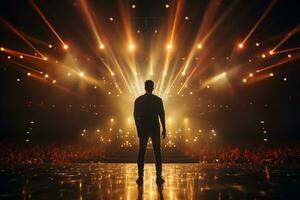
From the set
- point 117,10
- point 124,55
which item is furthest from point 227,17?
point 124,55

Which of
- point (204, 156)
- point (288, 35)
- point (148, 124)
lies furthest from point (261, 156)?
point (148, 124)

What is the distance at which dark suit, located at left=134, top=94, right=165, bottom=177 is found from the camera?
6629 mm

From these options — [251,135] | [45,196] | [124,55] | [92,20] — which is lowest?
[45,196]

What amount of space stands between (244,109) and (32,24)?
17081 mm

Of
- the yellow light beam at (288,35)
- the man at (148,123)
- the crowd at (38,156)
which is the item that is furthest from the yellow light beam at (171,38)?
the man at (148,123)

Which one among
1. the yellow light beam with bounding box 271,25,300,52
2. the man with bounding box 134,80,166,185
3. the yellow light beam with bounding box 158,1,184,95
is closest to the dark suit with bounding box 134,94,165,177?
the man with bounding box 134,80,166,185

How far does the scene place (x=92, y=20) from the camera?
20.3m

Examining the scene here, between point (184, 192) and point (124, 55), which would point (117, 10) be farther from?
point (184, 192)

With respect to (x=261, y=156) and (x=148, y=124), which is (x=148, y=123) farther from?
(x=261, y=156)

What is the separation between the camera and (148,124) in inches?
265

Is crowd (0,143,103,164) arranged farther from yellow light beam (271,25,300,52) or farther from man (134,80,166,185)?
yellow light beam (271,25,300,52)

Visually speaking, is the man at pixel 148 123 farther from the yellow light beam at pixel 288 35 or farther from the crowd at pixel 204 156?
the yellow light beam at pixel 288 35

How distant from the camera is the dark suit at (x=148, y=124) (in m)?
6.63

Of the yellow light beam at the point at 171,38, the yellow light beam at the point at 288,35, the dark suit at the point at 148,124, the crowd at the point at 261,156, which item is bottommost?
the dark suit at the point at 148,124
